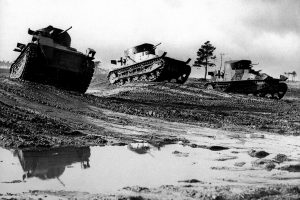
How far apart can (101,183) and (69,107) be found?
8601mm

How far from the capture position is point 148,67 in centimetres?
2777

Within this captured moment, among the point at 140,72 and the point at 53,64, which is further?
the point at 140,72

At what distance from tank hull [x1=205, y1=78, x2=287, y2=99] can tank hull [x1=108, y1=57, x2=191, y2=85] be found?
3353 mm

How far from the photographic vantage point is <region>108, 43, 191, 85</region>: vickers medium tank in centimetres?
2673

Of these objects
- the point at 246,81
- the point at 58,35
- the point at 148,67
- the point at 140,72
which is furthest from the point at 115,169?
the point at 140,72

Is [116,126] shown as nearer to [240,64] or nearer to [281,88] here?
[281,88]

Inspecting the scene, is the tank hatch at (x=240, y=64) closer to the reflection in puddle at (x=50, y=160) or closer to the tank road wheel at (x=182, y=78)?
the tank road wheel at (x=182, y=78)

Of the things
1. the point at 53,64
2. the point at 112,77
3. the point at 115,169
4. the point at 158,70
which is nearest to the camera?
the point at 115,169

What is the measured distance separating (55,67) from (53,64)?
0.58 feet

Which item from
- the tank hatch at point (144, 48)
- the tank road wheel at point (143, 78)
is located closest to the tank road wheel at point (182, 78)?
the tank road wheel at point (143, 78)

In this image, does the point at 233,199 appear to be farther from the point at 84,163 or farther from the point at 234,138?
the point at 234,138

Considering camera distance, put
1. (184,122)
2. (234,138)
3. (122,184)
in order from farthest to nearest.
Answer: (184,122)
(234,138)
(122,184)

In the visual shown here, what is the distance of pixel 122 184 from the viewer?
4.74m

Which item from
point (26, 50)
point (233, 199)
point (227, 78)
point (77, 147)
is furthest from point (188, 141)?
point (227, 78)
